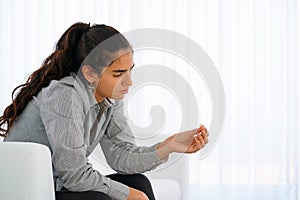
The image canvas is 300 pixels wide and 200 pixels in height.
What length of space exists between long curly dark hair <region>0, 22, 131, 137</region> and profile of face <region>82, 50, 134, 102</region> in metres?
0.02

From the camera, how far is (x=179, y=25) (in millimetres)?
3430

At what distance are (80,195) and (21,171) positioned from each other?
0.26m

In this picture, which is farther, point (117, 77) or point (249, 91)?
point (249, 91)

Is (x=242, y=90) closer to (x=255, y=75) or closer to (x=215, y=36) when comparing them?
(x=255, y=75)

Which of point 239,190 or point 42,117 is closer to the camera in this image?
point 42,117

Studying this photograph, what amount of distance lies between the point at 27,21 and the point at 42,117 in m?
2.01

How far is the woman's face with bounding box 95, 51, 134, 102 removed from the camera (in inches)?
70.2

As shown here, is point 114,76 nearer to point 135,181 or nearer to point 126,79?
point 126,79

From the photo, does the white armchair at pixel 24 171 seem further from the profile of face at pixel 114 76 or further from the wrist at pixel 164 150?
the wrist at pixel 164 150

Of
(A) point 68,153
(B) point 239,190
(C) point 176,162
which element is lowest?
(B) point 239,190

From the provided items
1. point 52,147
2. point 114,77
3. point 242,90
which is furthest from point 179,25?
point 52,147

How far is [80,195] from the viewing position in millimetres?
1588

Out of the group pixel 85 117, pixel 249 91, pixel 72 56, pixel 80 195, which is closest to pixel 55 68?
pixel 72 56

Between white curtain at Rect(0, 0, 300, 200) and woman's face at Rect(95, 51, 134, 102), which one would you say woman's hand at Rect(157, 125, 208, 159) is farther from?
white curtain at Rect(0, 0, 300, 200)
